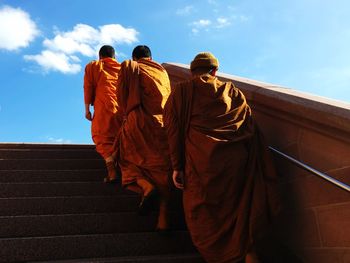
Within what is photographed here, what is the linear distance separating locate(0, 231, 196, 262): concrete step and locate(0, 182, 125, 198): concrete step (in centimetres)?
108

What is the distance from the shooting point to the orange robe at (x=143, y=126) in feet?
12.2

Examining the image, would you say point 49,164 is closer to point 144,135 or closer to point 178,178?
point 144,135

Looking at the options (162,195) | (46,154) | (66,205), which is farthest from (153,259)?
(46,154)

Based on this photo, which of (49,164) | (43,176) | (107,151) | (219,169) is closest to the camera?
(219,169)

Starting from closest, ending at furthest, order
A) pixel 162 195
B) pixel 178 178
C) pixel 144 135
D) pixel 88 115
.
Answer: pixel 178 178 → pixel 162 195 → pixel 144 135 → pixel 88 115

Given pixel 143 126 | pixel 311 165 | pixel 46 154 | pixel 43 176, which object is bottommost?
pixel 46 154

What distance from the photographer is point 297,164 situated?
2.90 m

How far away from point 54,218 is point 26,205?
440 millimetres

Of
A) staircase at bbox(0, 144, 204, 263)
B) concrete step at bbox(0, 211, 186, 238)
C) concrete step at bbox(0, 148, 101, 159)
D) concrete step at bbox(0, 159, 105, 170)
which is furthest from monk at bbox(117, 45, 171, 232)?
concrete step at bbox(0, 148, 101, 159)

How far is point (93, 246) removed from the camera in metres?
3.06

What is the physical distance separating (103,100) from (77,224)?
222 centimetres

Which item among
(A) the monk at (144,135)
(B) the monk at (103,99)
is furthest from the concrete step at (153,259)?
(B) the monk at (103,99)

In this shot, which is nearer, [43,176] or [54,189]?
[54,189]

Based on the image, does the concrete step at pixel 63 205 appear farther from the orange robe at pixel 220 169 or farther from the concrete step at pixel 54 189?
the orange robe at pixel 220 169
